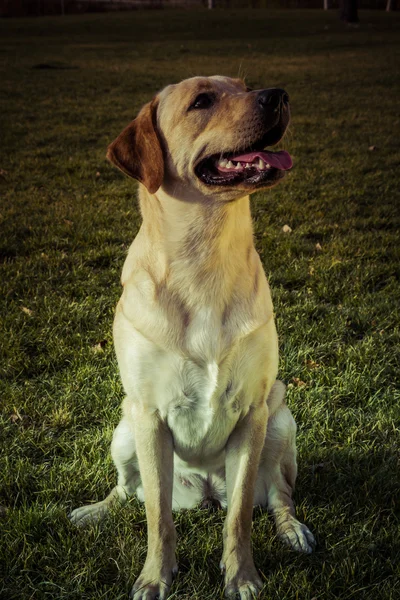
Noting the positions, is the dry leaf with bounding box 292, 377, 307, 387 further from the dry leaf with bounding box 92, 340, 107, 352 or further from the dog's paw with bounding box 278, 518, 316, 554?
the dry leaf with bounding box 92, 340, 107, 352

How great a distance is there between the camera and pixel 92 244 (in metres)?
5.62

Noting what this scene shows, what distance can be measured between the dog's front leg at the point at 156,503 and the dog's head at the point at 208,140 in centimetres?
92

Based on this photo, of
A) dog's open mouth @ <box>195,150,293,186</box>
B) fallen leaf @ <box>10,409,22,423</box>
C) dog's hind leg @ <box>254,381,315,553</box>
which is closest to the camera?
dog's open mouth @ <box>195,150,293,186</box>

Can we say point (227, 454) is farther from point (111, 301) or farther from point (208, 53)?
point (208, 53)

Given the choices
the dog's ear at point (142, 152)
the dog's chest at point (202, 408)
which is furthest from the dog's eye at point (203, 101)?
the dog's chest at point (202, 408)

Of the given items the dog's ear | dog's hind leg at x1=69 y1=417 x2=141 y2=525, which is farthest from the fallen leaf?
the dog's ear

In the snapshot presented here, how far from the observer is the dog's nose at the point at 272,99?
2.30 m

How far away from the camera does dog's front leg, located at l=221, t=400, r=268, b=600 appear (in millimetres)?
2398

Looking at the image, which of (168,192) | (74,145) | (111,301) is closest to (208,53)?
(74,145)

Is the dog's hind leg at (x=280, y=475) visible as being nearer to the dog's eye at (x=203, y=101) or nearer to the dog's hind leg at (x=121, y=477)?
the dog's hind leg at (x=121, y=477)

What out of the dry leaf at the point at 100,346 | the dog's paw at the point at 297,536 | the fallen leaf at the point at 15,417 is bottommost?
the dry leaf at the point at 100,346

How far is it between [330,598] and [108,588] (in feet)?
2.81

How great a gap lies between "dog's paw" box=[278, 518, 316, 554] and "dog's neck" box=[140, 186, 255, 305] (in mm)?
1025

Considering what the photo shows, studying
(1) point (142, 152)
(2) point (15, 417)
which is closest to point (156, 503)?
(2) point (15, 417)
